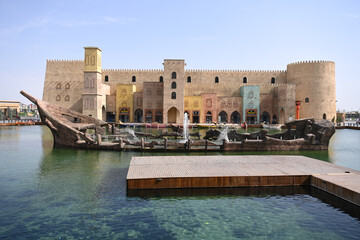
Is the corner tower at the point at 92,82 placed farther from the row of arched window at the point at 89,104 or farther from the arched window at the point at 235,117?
the arched window at the point at 235,117

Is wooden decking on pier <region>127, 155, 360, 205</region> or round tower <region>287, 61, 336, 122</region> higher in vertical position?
round tower <region>287, 61, 336, 122</region>

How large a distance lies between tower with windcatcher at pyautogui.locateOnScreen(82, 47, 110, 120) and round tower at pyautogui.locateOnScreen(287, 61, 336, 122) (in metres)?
27.9

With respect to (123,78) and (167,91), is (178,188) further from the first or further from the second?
(123,78)

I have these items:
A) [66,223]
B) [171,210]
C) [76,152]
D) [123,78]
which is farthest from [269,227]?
[123,78]

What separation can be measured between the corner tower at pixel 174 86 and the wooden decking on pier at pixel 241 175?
30.7 meters

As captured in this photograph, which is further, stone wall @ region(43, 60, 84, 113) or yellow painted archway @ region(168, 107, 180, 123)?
stone wall @ region(43, 60, 84, 113)

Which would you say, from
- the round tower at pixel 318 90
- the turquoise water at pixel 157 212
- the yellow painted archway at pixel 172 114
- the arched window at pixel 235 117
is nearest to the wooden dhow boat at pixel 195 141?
the turquoise water at pixel 157 212

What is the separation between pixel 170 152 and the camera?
53.2ft

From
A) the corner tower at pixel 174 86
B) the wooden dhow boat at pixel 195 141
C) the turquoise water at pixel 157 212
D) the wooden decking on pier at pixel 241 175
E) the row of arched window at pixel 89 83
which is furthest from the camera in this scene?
the corner tower at pixel 174 86

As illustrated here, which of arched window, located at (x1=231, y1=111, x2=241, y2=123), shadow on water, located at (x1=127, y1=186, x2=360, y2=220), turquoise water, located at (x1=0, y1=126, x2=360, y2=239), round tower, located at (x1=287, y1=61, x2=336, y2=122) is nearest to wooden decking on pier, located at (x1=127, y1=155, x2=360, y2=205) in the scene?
shadow on water, located at (x1=127, y1=186, x2=360, y2=220)

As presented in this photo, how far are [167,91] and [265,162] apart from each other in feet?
102

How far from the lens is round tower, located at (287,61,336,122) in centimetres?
4300

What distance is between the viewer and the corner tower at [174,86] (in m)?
40.8

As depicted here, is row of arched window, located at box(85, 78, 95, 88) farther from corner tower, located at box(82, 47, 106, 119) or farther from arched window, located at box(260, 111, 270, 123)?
arched window, located at box(260, 111, 270, 123)
